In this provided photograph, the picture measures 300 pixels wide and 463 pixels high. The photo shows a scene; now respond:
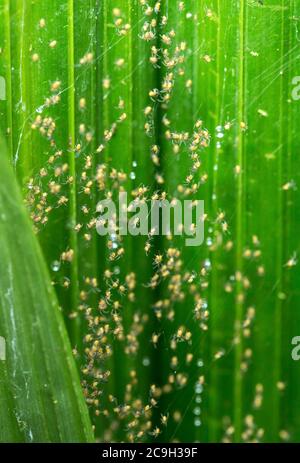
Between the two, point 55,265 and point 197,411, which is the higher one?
point 55,265

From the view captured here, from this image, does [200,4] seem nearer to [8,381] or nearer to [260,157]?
[260,157]

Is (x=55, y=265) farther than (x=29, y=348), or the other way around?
(x=55, y=265)

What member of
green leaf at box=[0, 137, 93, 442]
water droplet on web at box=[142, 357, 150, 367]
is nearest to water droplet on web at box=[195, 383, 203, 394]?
water droplet on web at box=[142, 357, 150, 367]

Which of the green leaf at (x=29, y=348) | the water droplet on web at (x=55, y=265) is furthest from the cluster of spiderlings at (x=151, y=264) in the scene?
the green leaf at (x=29, y=348)

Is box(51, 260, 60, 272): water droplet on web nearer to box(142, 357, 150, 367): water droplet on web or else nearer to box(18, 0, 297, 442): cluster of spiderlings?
box(18, 0, 297, 442): cluster of spiderlings

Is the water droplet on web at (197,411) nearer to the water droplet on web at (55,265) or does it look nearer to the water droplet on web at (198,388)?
the water droplet on web at (198,388)

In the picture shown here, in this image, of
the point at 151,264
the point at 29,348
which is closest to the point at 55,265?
the point at 151,264

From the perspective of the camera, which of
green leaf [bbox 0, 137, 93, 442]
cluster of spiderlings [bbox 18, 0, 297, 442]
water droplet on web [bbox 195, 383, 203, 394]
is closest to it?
green leaf [bbox 0, 137, 93, 442]

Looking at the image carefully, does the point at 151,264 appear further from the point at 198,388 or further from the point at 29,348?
the point at 29,348

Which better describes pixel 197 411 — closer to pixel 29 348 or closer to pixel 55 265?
pixel 55 265

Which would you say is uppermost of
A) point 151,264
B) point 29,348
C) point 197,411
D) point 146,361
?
point 151,264
